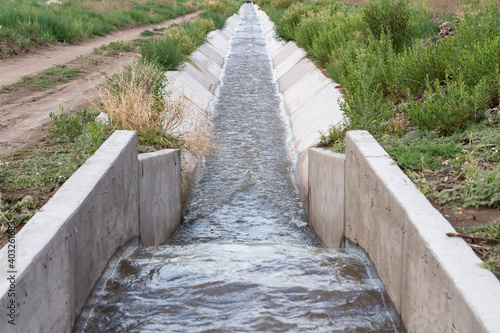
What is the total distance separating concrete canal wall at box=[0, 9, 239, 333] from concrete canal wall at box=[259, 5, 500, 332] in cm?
205

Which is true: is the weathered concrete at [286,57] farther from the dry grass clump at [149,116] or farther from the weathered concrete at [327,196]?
the weathered concrete at [327,196]

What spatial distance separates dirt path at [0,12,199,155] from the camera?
8211 millimetres

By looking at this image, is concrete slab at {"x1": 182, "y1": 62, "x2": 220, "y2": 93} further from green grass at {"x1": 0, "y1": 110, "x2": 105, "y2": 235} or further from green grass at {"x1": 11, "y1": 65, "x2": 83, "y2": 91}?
green grass at {"x1": 0, "y1": 110, "x2": 105, "y2": 235}

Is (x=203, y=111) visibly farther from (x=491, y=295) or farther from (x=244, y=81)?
(x=491, y=295)


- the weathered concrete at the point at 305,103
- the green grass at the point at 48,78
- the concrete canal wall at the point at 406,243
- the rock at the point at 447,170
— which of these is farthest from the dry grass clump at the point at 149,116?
the green grass at the point at 48,78

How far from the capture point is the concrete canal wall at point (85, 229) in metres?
3.07

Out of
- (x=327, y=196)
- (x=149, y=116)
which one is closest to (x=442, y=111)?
(x=327, y=196)

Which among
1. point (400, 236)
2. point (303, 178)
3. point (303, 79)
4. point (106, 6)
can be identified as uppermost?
point (106, 6)

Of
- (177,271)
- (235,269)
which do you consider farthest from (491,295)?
(177,271)

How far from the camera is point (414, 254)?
3.65 meters

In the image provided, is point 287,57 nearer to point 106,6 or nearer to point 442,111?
point 442,111

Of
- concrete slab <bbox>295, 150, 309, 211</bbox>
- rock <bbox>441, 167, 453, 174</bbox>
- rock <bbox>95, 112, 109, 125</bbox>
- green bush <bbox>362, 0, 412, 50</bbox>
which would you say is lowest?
concrete slab <bbox>295, 150, 309, 211</bbox>

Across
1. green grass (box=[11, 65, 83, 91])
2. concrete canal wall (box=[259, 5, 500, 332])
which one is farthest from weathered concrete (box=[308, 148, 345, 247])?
green grass (box=[11, 65, 83, 91])

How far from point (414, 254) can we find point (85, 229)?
2.39 m
